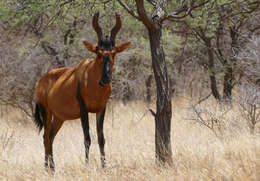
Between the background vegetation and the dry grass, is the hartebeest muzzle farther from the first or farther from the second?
the background vegetation

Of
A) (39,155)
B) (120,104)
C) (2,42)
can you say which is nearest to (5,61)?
(2,42)

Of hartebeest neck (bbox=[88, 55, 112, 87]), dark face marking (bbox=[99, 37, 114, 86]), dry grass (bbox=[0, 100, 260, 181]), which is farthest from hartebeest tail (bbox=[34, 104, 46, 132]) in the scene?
dark face marking (bbox=[99, 37, 114, 86])

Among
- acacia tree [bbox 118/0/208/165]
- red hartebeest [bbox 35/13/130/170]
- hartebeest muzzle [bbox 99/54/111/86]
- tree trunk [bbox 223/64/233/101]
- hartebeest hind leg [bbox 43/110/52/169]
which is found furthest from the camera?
tree trunk [bbox 223/64/233/101]

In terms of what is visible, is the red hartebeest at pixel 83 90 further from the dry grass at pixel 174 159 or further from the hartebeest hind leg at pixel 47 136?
the dry grass at pixel 174 159

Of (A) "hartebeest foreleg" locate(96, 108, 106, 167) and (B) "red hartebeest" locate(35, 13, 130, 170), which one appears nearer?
(B) "red hartebeest" locate(35, 13, 130, 170)

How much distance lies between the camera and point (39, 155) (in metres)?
7.54

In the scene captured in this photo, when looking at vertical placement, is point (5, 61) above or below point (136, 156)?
above

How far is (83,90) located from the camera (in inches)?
216

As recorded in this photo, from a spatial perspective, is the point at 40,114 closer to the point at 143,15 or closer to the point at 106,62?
the point at 106,62

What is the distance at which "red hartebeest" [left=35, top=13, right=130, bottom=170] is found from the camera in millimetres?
5074

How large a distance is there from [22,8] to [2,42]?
9.96 metres

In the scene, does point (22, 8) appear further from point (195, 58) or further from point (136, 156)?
point (195, 58)

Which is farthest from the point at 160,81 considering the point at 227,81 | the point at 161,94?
the point at 227,81

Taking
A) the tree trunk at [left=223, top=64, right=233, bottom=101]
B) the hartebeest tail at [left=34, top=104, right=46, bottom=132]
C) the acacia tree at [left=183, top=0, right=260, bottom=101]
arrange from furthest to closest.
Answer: the tree trunk at [left=223, top=64, right=233, bottom=101], the acacia tree at [left=183, top=0, right=260, bottom=101], the hartebeest tail at [left=34, top=104, right=46, bottom=132]
